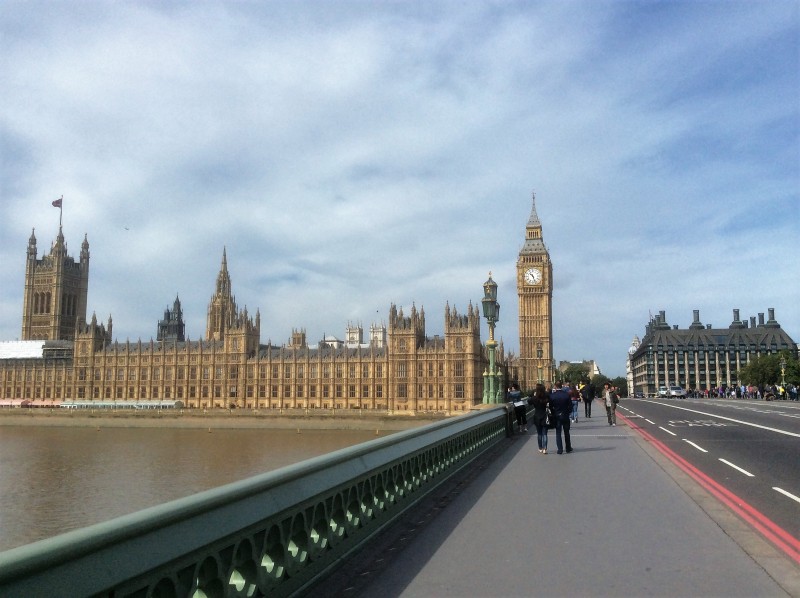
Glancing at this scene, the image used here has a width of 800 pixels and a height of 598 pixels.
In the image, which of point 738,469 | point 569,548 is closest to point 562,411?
point 738,469

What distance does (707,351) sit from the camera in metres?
174

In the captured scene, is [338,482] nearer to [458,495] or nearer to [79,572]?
[79,572]

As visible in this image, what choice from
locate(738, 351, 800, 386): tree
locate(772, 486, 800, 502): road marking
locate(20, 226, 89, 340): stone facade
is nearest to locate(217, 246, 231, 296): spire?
locate(20, 226, 89, 340): stone facade

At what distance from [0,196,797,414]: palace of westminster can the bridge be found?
250ft

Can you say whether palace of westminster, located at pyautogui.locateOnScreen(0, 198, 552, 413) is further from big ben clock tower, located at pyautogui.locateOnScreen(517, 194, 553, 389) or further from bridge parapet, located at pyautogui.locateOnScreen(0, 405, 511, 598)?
bridge parapet, located at pyautogui.locateOnScreen(0, 405, 511, 598)

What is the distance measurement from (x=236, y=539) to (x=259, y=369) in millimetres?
110510

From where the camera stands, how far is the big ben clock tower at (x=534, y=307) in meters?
146

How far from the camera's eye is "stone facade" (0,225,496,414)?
101625 mm

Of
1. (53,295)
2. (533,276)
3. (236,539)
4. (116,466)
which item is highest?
(533,276)

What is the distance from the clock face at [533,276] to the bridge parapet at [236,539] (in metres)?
146

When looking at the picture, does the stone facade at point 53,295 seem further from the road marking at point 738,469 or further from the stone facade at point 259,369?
the road marking at point 738,469

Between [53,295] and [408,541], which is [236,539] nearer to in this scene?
[408,541]

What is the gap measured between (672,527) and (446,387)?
92.7 metres

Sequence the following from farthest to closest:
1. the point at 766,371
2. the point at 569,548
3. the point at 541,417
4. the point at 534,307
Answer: the point at 534,307 → the point at 766,371 → the point at 541,417 → the point at 569,548
